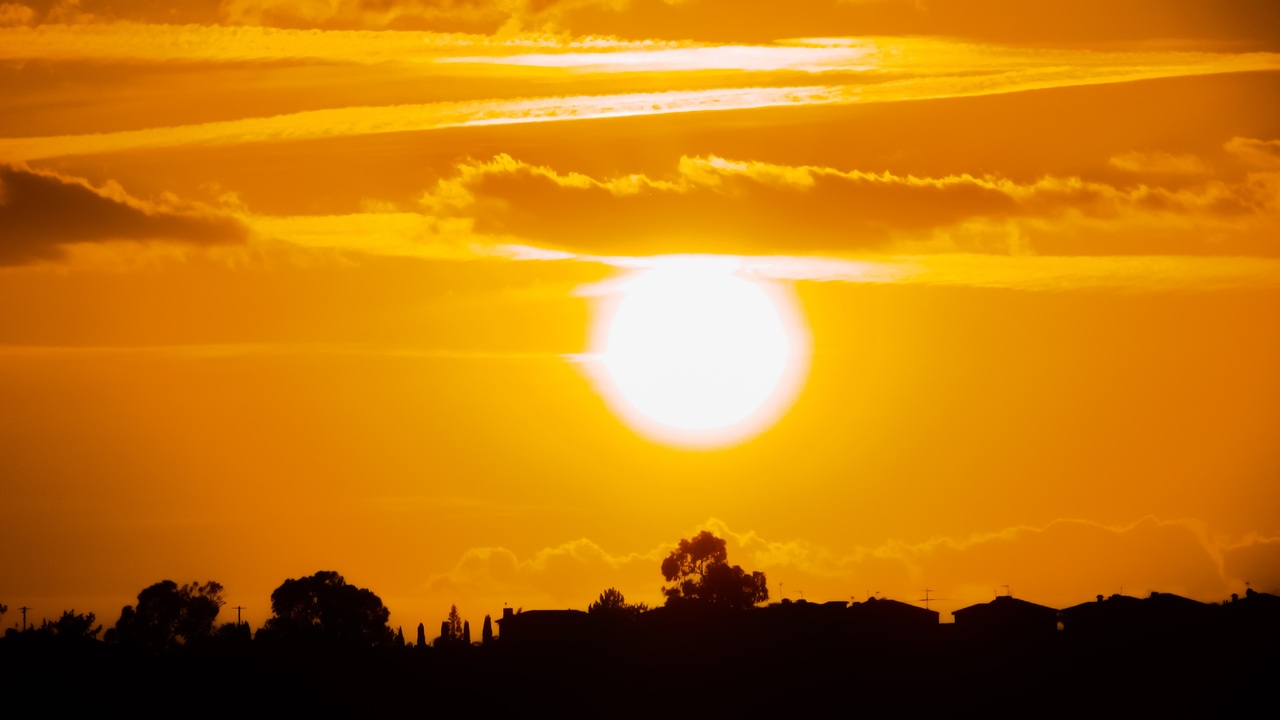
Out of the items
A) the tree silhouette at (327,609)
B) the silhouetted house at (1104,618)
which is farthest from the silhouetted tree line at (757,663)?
the tree silhouette at (327,609)

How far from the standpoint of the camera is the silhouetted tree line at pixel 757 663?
9769 cm

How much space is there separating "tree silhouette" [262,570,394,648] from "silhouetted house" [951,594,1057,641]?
70.4 metres

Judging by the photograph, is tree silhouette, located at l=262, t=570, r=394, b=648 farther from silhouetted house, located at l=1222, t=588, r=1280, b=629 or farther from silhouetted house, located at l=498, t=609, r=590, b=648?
silhouetted house, located at l=1222, t=588, r=1280, b=629

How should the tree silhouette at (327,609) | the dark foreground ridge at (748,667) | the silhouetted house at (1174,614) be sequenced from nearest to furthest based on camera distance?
the dark foreground ridge at (748,667) < the silhouetted house at (1174,614) < the tree silhouette at (327,609)

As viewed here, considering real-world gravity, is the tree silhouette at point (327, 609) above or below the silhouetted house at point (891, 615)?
above

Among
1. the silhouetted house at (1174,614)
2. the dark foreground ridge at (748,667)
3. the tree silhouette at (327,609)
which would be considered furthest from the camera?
the tree silhouette at (327,609)

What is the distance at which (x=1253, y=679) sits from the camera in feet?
327

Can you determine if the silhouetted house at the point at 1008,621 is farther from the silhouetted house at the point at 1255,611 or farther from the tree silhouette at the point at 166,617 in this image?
the tree silhouette at the point at 166,617

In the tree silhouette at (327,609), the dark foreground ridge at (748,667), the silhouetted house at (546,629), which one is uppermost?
the tree silhouette at (327,609)

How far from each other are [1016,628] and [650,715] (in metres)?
30.4

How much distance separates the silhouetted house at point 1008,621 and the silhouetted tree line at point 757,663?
5.8 inches

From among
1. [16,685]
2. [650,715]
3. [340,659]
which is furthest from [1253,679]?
[16,685]

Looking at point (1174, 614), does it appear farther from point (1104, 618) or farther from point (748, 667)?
point (748, 667)

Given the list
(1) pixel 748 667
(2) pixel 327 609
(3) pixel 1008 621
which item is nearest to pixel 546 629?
(1) pixel 748 667
